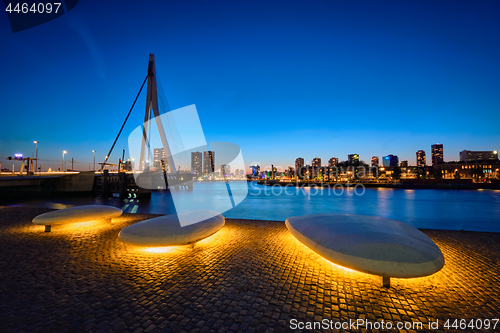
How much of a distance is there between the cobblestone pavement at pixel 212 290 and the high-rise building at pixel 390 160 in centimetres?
16062

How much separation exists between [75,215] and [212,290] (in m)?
6.84

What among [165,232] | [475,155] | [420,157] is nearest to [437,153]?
[420,157]

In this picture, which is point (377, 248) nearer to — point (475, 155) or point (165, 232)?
point (165, 232)

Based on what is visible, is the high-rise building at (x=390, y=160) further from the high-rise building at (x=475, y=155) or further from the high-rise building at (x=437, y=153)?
the high-rise building at (x=437, y=153)

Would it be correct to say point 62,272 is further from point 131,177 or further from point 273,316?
point 131,177

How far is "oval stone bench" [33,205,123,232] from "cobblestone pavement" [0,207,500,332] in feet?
4.33

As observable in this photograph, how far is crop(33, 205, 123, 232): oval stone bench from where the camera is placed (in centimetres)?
721

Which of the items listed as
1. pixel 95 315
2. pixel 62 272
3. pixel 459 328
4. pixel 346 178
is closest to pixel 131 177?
pixel 62 272

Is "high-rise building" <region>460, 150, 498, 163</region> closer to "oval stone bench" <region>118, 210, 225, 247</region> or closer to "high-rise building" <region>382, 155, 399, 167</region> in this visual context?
"high-rise building" <region>382, 155, 399, 167</region>

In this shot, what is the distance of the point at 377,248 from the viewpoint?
3891mm

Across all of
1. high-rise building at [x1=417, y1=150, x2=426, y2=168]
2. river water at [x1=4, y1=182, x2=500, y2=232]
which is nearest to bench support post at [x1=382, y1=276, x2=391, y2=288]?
river water at [x1=4, y1=182, x2=500, y2=232]

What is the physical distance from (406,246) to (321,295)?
1.86 meters

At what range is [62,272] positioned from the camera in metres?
4.25

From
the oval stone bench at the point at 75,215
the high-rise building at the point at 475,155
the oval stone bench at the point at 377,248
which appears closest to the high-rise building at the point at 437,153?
the high-rise building at the point at 475,155
